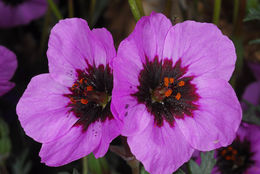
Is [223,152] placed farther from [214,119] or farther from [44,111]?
[44,111]

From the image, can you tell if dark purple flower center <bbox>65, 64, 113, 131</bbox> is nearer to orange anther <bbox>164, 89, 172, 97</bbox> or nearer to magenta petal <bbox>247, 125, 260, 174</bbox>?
orange anther <bbox>164, 89, 172, 97</bbox>

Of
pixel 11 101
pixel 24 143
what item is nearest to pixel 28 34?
pixel 11 101

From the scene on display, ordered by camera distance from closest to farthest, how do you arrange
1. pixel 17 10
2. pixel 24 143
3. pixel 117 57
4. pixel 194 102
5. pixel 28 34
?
pixel 117 57
pixel 194 102
pixel 24 143
pixel 17 10
pixel 28 34

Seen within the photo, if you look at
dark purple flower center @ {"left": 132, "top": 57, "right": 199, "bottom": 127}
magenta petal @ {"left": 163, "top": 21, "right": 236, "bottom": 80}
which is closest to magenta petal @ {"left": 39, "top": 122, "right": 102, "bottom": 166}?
dark purple flower center @ {"left": 132, "top": 57, "right": 199, "bottom": 127}

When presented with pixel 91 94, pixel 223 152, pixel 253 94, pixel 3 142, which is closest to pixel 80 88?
pixel 91 94

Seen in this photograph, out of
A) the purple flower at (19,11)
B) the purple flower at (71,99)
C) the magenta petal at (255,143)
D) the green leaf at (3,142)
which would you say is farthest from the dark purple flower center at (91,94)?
the purple flower at (19,11)

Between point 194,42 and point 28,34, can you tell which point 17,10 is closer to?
point 28,34

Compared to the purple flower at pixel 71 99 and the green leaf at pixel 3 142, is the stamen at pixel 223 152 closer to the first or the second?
the purple flower at pixel 71 99
